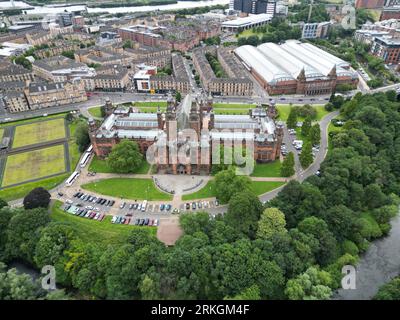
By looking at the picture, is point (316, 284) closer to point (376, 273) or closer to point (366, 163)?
point (376, 273)

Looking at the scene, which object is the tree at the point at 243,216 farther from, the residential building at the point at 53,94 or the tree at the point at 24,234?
the residential building at the point at 53,94

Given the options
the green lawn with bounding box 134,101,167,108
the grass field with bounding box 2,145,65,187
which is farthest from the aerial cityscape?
the green lawn with bounding box 134,101,167,108

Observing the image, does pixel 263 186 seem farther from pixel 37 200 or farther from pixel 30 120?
pixel 30 120

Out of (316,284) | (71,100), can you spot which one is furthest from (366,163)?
(71,100)

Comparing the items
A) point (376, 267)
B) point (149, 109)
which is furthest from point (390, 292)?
point (149, 109)

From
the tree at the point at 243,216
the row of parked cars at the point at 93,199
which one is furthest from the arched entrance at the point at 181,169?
the tree at the point at 243,216

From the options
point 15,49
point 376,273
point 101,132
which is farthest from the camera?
point 15,49
